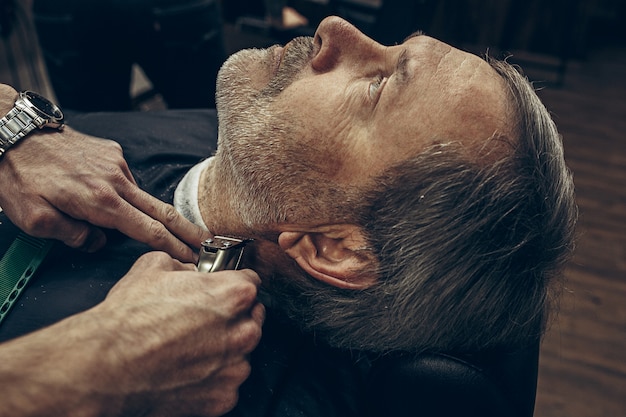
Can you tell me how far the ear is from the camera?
1217 mm

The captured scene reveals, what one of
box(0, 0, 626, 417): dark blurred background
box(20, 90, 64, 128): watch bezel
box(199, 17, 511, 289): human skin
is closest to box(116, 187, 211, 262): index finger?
box(199, 17, 511, 289): human skin

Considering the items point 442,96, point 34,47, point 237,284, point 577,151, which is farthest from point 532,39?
A: point 237,284

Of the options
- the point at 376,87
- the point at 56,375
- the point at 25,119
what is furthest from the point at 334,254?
the point at 25,119

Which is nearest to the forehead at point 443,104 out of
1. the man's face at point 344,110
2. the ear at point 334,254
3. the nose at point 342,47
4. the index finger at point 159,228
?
the man's face at point 344,110

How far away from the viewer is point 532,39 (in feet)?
18.1

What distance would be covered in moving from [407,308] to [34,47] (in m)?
3.45

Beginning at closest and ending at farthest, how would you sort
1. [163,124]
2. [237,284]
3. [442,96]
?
[237,284], [442,96], [163,124]

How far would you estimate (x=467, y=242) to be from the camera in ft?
3.75

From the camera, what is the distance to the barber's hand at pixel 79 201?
119 centimetres

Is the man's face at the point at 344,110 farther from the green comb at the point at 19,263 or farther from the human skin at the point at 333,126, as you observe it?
the green comb at the point at 19,263

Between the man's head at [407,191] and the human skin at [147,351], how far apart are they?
0.24 m

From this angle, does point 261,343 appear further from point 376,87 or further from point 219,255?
point 376,87

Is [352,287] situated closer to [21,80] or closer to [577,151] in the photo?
[21,80]

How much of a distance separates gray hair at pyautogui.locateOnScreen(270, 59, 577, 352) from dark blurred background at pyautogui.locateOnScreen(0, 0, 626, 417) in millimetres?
478
